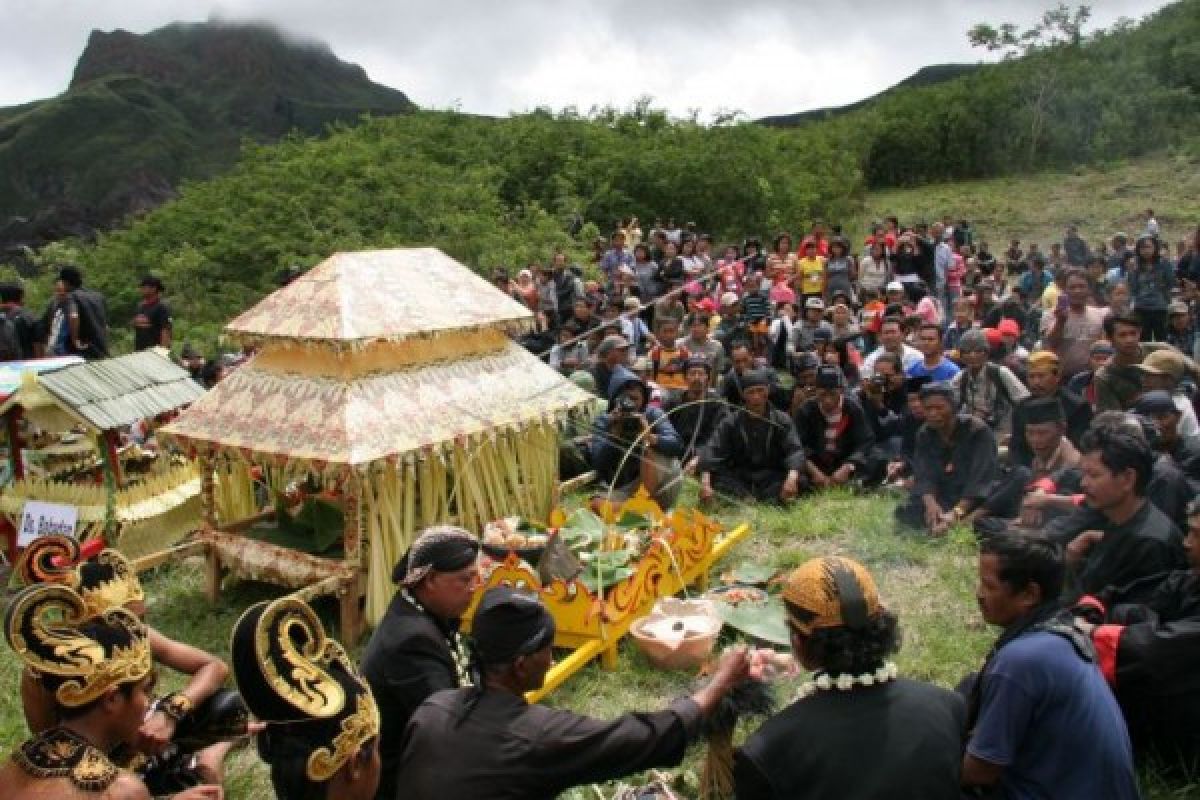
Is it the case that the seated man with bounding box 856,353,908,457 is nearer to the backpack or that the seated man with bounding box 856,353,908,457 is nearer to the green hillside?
the backpack

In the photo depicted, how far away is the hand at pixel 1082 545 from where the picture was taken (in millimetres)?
4594

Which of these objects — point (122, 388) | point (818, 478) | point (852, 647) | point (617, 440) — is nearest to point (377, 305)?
point (122, 388)

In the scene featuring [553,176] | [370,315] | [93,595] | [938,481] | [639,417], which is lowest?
[938,481]

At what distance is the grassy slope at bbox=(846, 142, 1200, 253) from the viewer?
77.8 ft

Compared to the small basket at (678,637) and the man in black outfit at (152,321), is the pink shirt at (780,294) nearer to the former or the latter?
the man in black outfit at (152,321)

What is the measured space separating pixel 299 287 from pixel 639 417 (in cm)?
277

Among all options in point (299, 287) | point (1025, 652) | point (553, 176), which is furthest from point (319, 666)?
point (553, 176)

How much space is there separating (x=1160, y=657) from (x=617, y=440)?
484cm

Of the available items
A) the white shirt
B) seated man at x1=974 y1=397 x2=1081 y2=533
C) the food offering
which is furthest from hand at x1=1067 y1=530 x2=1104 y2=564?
the white shirt

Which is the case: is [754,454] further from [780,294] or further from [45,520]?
[45,520]

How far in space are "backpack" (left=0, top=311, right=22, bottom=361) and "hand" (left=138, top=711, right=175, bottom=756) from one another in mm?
8095

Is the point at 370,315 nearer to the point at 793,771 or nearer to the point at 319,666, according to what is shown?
the point at 319,666

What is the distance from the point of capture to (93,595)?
2.99m

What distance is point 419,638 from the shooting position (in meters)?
3.39
